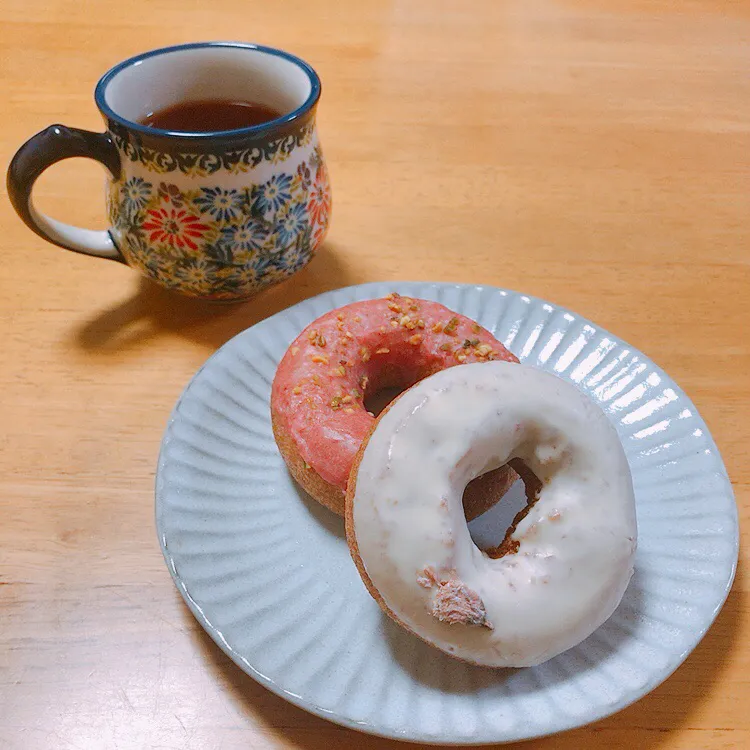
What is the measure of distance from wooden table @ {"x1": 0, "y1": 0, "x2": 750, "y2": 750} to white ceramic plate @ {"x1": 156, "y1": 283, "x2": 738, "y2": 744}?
0.05 m

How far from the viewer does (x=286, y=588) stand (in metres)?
0.74

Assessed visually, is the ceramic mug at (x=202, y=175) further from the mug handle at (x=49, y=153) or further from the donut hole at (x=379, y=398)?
the donut hole at (x=379, y=398)

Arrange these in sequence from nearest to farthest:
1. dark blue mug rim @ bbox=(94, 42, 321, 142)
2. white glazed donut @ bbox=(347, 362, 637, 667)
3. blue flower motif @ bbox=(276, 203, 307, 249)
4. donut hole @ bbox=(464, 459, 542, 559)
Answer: white glazed donut @ bbox=(347, 362, 637, 667) → donut hole @ bbox=(464, 459, 542, 559) → dark blue mug rim @ bbox=(94, 42, 321, 142) → blue flower motif @ bbox=(276, 203, 307, 249)

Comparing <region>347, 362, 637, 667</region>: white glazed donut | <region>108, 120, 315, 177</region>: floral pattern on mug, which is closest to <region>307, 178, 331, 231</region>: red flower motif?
<region>108, 120, 315, 177</region>: floral pattern on mug

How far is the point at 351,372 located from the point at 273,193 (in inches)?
10.7

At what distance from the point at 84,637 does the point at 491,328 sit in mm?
649

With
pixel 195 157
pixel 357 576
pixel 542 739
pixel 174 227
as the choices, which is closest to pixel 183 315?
pixel 174 227

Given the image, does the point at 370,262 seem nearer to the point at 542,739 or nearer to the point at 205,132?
the point at 205,132

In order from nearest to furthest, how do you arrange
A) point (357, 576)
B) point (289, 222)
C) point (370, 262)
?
point (357, 576), point (289, 222), point (370, 262)

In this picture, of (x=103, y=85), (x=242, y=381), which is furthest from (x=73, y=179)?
(x=242, y=381)

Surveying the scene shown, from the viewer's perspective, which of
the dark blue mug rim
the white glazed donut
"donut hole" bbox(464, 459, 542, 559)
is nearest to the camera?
the white glazed donut

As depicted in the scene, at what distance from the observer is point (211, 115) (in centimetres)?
106

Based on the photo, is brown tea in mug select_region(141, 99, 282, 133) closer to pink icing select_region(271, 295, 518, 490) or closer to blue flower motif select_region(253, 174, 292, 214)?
blue flower motif select_region(253, 174, 292, 214)

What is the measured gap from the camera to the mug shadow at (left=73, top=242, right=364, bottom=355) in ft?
3.49
